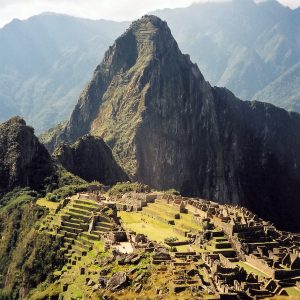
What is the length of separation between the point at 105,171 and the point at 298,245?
8241 cm

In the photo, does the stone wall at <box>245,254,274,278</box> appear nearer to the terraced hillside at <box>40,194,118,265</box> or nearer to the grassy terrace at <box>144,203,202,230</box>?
the grassy terrace at <box>144,203,202,230</box>

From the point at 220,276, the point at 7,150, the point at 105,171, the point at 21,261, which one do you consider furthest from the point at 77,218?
the point at 105,171

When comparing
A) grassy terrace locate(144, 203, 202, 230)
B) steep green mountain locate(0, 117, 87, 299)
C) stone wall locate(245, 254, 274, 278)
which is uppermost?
grassy terrace locate(144, 203, 202, 230)

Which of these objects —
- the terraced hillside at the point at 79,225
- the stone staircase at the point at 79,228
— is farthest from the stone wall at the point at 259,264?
the stone staircase at the point at 79,228

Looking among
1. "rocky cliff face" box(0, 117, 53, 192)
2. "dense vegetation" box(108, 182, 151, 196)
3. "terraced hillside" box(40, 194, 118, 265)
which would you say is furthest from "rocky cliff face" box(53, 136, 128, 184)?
"terraced hillside" box(40, 194, 118, 265)

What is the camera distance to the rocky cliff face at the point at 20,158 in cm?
12731

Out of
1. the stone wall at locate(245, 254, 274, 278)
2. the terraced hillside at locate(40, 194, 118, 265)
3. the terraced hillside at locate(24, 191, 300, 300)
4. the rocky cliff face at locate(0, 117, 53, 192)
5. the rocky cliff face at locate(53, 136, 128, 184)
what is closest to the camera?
the terraced hillside at locate(24, 191, 300, 300)

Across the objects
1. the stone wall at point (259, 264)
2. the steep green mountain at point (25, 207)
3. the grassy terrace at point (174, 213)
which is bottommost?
the steep green mountain at point (25, 207)

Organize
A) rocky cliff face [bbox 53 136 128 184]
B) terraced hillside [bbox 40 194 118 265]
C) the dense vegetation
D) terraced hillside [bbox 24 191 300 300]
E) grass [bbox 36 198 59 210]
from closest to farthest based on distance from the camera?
terraced hillside [bbox 24 191 300 300]
terraced hillside [bbox 40 194 118 265]
grass [bbox 36 198 59 210]
the dense vegetation
rocky cliff face [bbox 53 136 128 184]

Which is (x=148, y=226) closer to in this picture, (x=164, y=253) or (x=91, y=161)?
(x=164, y=253)

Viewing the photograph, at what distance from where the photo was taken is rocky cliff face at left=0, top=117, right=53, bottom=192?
418ft

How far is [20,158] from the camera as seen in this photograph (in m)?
131

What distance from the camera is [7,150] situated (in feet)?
439

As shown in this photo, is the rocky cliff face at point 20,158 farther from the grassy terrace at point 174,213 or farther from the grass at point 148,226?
the grass at point 148,226
